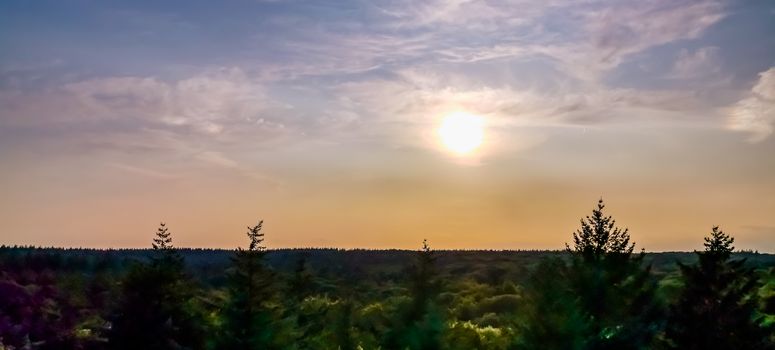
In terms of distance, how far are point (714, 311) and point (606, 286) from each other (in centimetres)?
677

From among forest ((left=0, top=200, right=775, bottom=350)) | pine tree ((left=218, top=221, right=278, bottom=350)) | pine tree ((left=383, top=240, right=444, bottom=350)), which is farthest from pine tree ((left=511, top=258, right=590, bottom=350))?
pine tree ((left=218, top=221, right=278, bottom=350))

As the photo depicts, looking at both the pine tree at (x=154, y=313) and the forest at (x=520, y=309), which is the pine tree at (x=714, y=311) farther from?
the pine tree at (x=154, y=313)

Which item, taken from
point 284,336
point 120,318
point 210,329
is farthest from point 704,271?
point 120,318

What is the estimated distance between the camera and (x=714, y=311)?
29.4m

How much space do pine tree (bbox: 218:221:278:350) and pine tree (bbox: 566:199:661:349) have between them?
41.5 ft

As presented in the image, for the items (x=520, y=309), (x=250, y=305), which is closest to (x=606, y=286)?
(x=520, y=309)

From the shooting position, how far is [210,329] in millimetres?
33250

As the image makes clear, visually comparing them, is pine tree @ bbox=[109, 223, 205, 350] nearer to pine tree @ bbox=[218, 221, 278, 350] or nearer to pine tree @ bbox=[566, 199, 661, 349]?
pine tree @ bbox=[218, 221, 278, 350]

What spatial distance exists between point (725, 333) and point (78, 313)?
58.6 metres

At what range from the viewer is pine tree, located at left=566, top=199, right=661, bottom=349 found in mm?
33094

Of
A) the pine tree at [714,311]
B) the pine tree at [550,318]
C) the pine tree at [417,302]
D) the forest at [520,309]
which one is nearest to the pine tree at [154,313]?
the forest at [520,309]

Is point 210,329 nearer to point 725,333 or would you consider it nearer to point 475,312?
point 725,333

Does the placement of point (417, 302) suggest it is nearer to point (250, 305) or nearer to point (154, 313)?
point (250, 305)

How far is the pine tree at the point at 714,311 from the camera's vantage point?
29.2m
